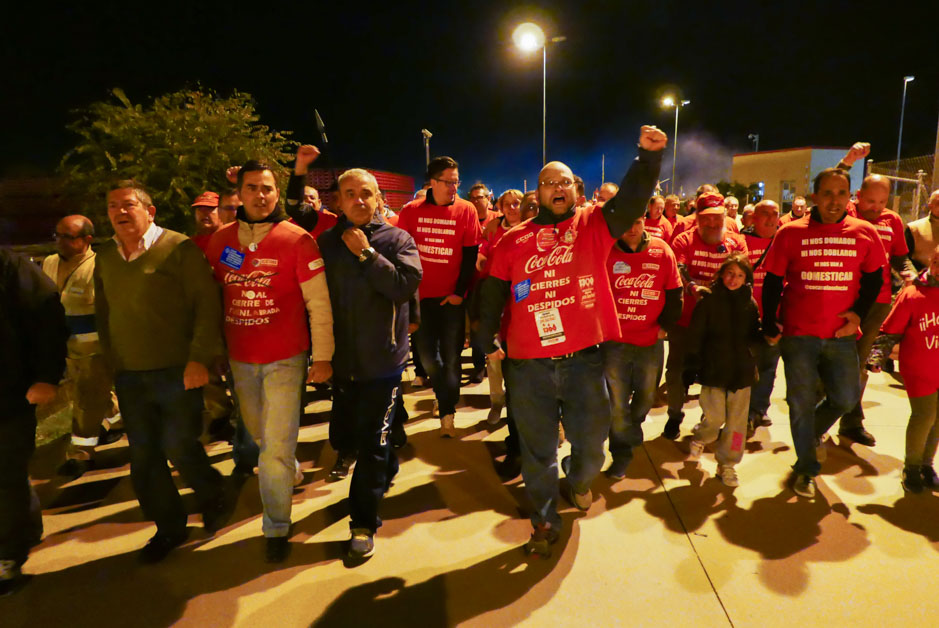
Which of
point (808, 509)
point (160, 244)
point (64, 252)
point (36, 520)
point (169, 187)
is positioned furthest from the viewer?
point (169, 187)

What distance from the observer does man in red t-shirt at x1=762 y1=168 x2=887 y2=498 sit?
11.2ft

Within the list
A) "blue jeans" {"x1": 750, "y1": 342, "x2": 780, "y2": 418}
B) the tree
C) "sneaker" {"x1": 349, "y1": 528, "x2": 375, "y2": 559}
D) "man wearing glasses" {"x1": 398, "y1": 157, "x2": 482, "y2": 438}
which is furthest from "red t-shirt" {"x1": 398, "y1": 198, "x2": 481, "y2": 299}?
the tree

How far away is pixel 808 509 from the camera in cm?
343

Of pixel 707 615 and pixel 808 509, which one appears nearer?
pixel 707 615

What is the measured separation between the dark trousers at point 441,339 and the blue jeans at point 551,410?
1568mm

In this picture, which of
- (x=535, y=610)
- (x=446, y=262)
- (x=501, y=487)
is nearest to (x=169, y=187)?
(x=446, y=262)

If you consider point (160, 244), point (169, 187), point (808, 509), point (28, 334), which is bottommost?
point (808, 509)

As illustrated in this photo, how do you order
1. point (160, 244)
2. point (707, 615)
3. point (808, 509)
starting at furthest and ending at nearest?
point (808, 509) → point (160, 244) → point (707, 615)

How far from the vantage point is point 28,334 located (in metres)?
2.91

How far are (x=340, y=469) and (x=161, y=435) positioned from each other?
150cm

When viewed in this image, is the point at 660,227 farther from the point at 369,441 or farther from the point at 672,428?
the point at 369,441

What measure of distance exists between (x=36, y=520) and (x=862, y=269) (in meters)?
5.59

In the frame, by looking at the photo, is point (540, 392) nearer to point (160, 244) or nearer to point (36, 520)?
point (160, 244)

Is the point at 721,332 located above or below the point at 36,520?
above
